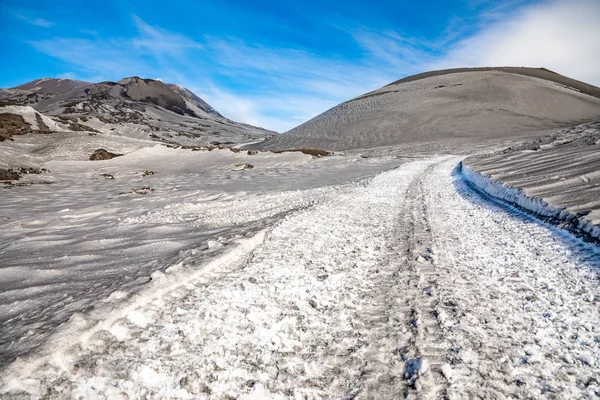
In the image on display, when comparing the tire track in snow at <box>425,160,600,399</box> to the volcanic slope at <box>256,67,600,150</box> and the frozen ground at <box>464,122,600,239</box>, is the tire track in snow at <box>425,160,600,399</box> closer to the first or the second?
the frozen ground at <box>464,122,600,239</box>

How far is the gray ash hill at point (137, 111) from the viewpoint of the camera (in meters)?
85.6

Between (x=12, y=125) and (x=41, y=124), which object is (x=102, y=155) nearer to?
(x=12, y=125)

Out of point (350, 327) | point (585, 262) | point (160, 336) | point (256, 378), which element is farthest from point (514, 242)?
point (160, 336)

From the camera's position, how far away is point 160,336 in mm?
2723

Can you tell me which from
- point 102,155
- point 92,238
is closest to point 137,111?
point 102,155

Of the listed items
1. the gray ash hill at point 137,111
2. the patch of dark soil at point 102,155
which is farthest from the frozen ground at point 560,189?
the gray ash hill at point 137,111

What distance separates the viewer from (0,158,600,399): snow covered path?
225 centimetres

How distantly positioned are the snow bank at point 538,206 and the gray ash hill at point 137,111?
→ 6109cm

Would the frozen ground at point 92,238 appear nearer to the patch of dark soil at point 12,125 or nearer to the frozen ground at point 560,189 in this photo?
the frozen ground at point 560,189

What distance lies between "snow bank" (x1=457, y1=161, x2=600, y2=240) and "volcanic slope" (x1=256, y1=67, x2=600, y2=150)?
43.9 m

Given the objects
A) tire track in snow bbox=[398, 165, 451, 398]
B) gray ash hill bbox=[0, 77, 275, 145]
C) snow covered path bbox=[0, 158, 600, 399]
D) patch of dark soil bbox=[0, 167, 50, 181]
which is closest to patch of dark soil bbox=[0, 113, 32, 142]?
patch of dark soil bbox=[0, 167, 50, 181]

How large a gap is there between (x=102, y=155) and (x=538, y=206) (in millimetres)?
25115

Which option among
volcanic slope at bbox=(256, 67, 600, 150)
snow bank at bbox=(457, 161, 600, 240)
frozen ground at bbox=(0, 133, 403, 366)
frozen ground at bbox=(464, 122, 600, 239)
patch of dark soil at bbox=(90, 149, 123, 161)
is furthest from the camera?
volcanic slope at bbox=(256, 67, 600, 150)

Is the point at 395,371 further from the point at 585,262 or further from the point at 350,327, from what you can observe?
the point at 585,262
